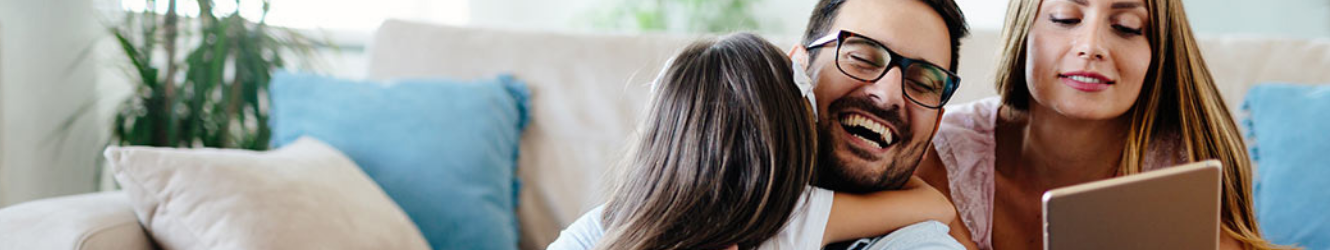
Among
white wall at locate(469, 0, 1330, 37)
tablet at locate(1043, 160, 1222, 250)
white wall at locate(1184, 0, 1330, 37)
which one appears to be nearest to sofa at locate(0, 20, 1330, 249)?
white wall at locate(469, 0, 1330, 37)

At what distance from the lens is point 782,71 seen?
101cm

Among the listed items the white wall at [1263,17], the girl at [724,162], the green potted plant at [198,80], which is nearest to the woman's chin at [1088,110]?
the girl at [724,162]

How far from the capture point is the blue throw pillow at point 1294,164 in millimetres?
1684

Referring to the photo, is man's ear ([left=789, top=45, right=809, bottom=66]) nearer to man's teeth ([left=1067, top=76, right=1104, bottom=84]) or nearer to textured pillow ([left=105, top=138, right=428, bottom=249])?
man's teeth ([left=1067, top=76, right=1104, bottom=84])

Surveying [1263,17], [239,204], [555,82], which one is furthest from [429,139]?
[1263,17]

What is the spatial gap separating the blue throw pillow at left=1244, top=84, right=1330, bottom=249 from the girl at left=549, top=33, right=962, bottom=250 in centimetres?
106

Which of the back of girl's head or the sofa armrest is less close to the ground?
the back of girl's head

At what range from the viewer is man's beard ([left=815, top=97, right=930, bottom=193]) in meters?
1.08

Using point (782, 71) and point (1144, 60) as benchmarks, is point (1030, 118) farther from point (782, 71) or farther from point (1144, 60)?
point (782, 71)

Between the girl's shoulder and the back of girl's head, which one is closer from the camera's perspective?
the back of girl's head

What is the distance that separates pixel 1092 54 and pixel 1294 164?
2.35 feet

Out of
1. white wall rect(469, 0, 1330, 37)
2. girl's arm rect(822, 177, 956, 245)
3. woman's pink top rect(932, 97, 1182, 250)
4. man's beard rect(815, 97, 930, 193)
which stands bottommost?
white wall rect(469, 0, 1330, 37)

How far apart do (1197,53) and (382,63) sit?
1.51 meters

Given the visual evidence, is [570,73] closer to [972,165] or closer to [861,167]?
[972,165]
